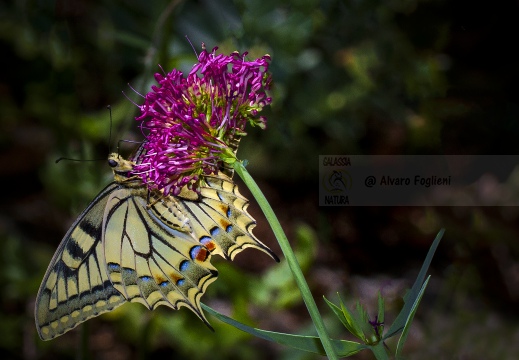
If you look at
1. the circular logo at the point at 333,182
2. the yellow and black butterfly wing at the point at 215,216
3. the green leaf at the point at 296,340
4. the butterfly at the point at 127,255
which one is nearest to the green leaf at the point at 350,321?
the green leaf at the point at 296,340

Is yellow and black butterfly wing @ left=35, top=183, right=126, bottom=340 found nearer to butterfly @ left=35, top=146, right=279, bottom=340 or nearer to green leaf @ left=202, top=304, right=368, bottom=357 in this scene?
butterfly @ left=35, top=146, right=279, bottom=340

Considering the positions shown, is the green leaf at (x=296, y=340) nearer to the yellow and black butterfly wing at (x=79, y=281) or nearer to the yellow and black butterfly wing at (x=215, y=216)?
the yellow and black butterfly wing at (x=215, y=216)

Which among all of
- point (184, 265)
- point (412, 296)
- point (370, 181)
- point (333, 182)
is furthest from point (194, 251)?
point (370, 181)

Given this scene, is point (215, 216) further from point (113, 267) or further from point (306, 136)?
point (306, 136)

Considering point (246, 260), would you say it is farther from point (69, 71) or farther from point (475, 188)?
point (69, 71)

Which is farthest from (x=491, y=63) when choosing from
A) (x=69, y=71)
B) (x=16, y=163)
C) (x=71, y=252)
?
(x=16, y=163)

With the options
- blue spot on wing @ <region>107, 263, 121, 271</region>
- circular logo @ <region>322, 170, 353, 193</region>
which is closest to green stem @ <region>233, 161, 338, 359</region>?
blue spot on wing @ <region>107, 263, 121, 271</region>
